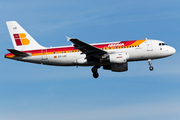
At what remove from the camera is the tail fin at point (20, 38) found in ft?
166

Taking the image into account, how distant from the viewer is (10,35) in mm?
51812

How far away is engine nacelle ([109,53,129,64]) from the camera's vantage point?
44938 mm

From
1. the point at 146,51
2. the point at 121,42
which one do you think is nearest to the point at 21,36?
the point at 121,42

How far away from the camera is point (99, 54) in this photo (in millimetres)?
46094

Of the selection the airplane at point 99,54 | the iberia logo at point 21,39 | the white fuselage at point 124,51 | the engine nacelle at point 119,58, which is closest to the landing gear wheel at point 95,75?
the airplane at point 99,54

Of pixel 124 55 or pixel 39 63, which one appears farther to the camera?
pixel 39 63

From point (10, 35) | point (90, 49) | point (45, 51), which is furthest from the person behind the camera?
point (10, 35)

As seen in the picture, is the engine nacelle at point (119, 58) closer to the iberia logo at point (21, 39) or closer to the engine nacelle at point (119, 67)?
the engine nacelle at point (119, 67)

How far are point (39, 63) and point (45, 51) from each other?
2.15 m

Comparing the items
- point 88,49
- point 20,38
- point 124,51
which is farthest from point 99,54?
point 20,38

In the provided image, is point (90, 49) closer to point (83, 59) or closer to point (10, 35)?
point (83, 59)

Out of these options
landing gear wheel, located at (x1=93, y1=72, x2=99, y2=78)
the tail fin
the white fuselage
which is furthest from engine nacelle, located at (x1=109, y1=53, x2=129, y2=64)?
the tail fin

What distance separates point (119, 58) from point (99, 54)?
3072 mm

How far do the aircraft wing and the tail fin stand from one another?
313 inches
